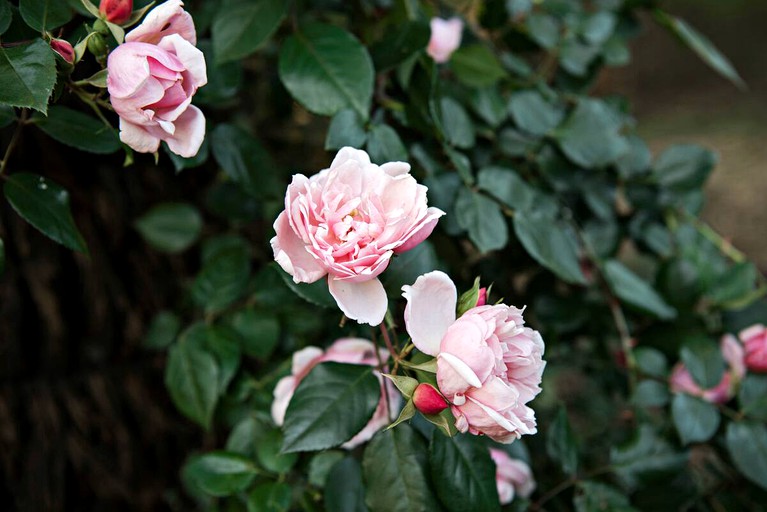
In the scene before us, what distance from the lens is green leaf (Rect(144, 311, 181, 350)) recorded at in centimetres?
82

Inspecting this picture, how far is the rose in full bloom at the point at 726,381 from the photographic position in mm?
785

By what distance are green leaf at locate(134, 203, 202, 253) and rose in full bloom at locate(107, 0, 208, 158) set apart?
0.45 m

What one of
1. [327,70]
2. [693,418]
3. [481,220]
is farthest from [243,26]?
[693,418]

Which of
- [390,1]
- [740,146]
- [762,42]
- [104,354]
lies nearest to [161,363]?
[104,354]

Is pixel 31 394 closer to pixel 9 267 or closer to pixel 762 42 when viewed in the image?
pixel 9 267

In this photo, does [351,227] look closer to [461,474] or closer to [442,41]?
[461,474]

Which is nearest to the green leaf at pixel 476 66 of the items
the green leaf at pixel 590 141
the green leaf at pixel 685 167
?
the green leaf at pixel 590 141

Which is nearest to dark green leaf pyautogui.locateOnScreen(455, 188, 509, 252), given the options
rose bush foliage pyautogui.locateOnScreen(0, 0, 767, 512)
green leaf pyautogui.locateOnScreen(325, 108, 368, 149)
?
rose bush foliage pyautogui.locateOnScreen(0, 0, 767, 512)

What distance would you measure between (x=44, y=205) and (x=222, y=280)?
0.26 m

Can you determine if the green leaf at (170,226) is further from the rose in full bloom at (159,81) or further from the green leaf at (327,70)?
the rose in full bloom at (159,81)

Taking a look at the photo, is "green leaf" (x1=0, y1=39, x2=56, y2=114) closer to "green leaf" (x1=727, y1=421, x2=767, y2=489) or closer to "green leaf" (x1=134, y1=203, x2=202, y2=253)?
"green leaf" (x1=134, y1=203, x2=202, y2=253)

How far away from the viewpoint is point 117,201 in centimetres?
96

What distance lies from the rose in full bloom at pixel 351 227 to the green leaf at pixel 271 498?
0.87 ft

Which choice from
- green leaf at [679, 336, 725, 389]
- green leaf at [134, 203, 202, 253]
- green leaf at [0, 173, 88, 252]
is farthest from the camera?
green leaf at [134, 203, 202, 253]
